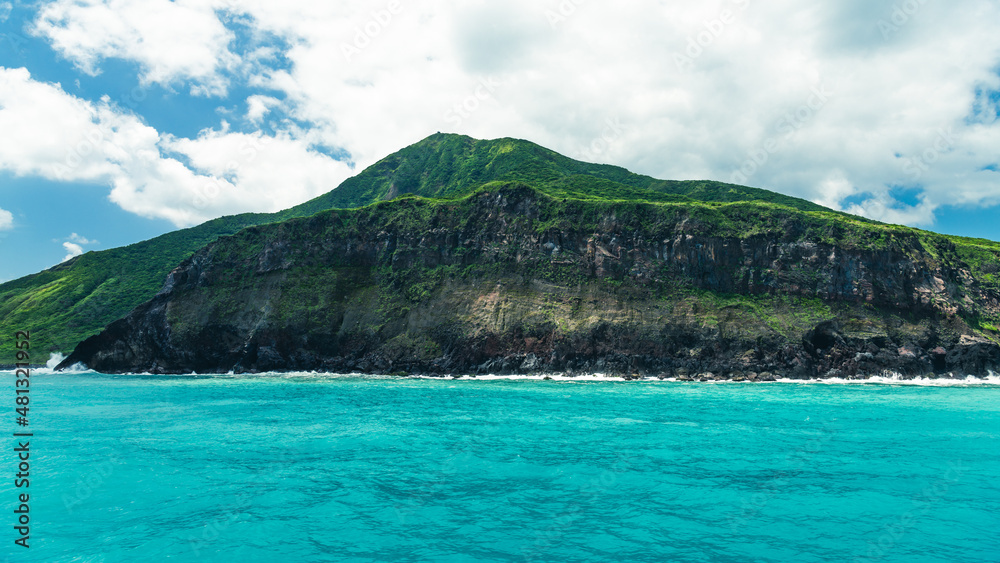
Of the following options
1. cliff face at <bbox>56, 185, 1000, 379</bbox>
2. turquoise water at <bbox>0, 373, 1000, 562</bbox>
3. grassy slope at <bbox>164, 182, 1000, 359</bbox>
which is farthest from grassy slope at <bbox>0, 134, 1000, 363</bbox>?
turquoise water at <bbox>0, 373, 1000, 562</bbox>

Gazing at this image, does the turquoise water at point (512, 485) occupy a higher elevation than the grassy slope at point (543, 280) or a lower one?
lower

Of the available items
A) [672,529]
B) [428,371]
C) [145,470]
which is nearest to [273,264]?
[428,371]

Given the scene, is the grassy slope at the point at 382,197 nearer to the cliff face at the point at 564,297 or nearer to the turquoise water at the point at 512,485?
the cliff face at the point at 564,297

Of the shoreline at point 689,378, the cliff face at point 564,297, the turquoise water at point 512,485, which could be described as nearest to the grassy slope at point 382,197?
the cliff face at point 564,297

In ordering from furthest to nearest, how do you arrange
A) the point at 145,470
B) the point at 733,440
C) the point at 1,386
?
the point at 1,386
the point at 733,440
the point at 145,470

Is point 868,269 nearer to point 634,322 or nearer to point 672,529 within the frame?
point 634,322

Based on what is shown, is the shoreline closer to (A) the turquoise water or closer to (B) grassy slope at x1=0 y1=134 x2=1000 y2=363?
(A) the turquoise water
